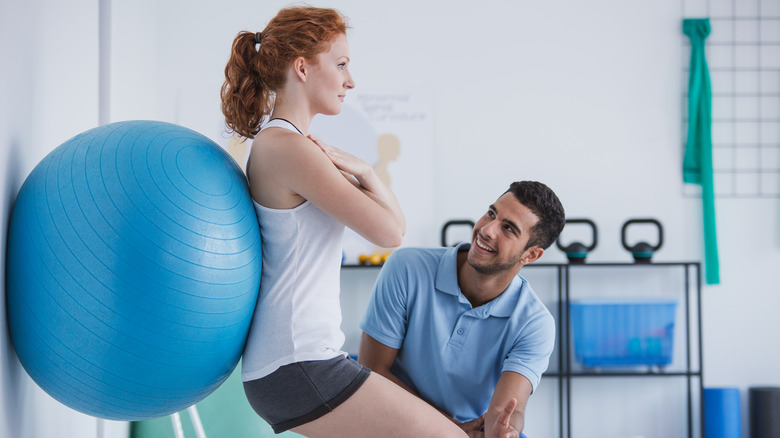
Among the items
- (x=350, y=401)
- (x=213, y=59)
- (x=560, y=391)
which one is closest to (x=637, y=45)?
(x=560, y=391)

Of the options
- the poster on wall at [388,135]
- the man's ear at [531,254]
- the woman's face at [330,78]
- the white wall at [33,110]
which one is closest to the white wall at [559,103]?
the poster on wall at [388,135]

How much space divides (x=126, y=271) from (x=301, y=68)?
0.58m

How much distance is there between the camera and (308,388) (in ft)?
4.61

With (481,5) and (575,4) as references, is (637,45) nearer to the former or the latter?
(575,4)

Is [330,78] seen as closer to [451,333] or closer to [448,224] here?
[451,333]

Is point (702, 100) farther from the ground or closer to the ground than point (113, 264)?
farther from the ground

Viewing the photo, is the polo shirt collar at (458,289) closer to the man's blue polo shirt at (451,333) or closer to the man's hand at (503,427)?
the man's blue polo shirt at (451,333)

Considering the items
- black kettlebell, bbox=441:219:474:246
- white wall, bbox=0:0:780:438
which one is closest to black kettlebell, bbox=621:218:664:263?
white wall, bbox=0:0:780:438

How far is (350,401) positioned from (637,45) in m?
2.97

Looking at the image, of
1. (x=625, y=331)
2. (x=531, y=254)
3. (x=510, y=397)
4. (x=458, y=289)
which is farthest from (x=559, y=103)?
(x=510, y=397)

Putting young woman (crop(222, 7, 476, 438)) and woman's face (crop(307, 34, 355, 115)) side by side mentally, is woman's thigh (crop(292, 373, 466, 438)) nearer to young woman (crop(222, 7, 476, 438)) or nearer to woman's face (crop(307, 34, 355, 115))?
young woman (crop(222, 7, 476, 438))

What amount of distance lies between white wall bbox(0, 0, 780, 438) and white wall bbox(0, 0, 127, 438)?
5.60 ft

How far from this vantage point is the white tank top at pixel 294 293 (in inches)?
56.4

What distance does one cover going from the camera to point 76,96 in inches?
77.2
